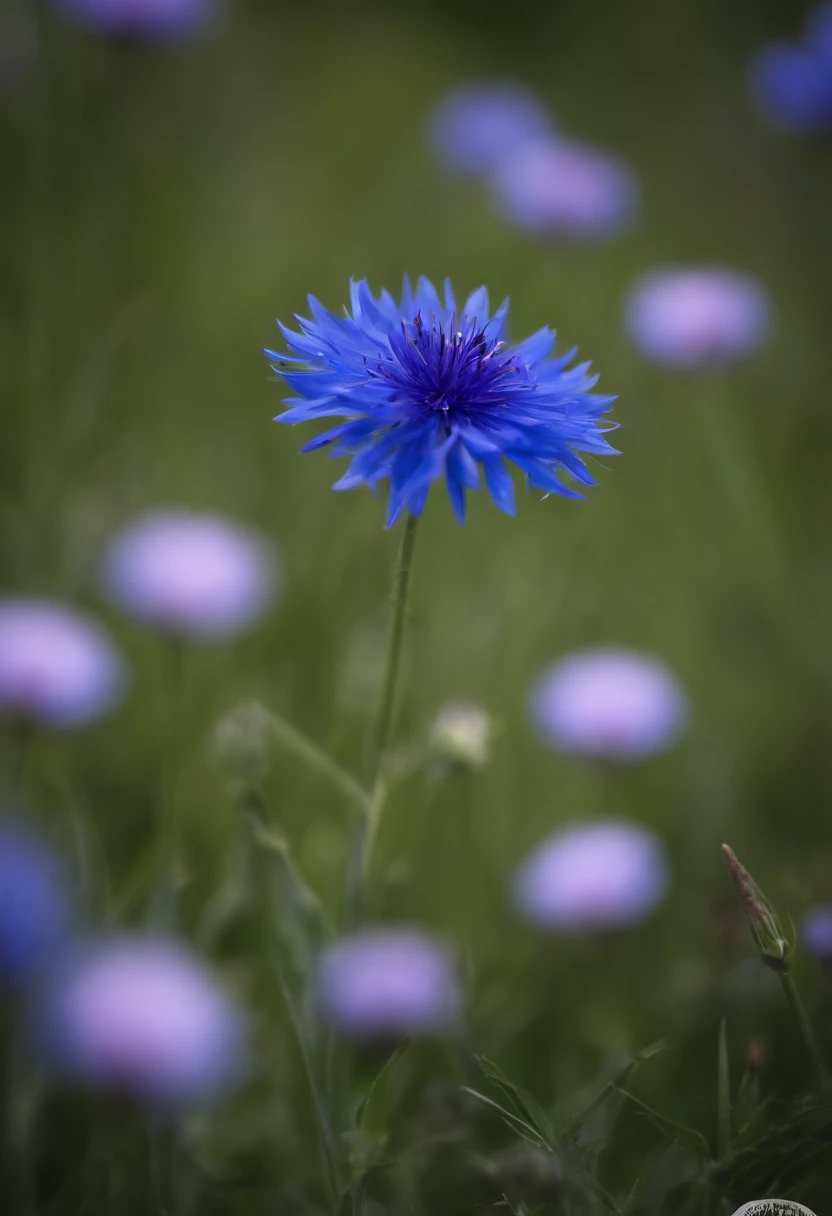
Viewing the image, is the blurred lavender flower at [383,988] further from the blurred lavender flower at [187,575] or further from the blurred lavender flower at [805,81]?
the blurred lavender flower at [805,81]

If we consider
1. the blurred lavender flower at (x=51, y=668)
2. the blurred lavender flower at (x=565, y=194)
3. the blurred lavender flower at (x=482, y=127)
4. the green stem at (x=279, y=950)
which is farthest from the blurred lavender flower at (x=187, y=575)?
the blurred lavender flower at (x=482, y=127)

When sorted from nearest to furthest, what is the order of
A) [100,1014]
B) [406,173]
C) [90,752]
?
[100,1014], [90,752], [406,173]

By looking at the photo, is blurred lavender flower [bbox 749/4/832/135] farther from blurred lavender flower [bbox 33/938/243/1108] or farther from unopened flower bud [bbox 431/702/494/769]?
blurred lavender flower [bbox 33/938/243/1108]

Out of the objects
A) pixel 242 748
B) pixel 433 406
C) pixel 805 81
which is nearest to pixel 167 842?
pixel 242 748

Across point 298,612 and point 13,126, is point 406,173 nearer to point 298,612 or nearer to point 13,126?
point 13,126

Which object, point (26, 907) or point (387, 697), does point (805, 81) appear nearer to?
point (387, 697)

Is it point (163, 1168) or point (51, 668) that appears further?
point (51, 668)

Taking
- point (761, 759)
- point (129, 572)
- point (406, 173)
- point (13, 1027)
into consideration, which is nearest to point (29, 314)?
point (129, 572)
